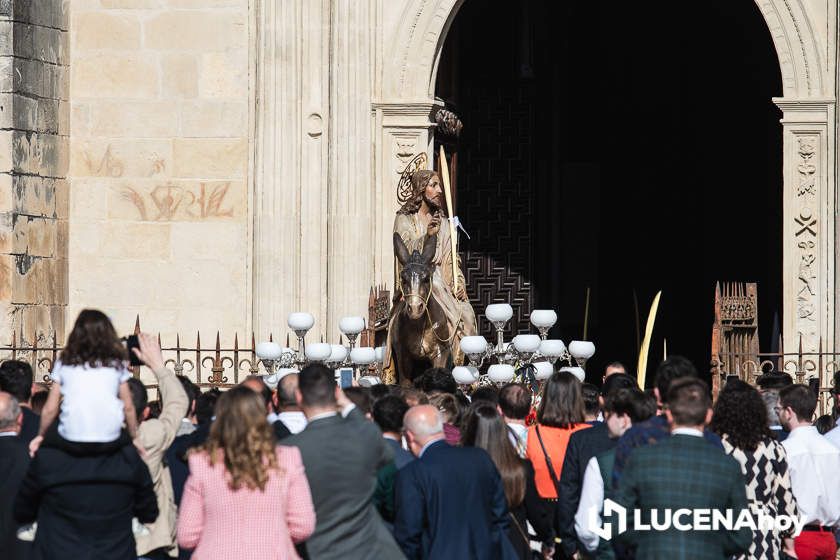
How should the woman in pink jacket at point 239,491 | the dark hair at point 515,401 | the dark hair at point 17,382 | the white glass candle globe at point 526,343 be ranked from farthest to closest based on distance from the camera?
the white glass candle globe at point 526,343, the dark hair at point 17,382, the dark hair at point 515,401, the woman in pink jacket at point 239,491

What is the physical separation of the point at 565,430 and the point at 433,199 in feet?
20.3

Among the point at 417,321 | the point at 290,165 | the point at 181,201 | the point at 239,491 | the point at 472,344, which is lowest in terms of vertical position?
the point at 239,491

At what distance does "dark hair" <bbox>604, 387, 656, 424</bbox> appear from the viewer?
8531 millimetres

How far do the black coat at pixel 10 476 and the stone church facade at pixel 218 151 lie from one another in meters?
8.20

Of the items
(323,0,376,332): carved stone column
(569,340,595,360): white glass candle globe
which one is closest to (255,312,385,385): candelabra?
(569,340,595,360): white glass candle globe

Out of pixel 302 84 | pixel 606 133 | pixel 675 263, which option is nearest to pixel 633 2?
pixel 606 133

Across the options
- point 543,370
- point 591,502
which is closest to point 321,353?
point 543,370

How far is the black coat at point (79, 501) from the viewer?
7.41m

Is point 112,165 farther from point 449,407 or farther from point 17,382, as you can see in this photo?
point 449,407

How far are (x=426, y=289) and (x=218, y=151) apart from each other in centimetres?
349

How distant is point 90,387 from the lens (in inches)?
296

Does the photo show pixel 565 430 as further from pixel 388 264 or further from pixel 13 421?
pixel 388 264

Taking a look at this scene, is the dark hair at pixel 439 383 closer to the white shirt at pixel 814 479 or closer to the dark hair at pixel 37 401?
the dark hair at pixel 37 401

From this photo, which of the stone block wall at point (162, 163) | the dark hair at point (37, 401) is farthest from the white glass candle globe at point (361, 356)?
the dark hair at point (37, 401)
